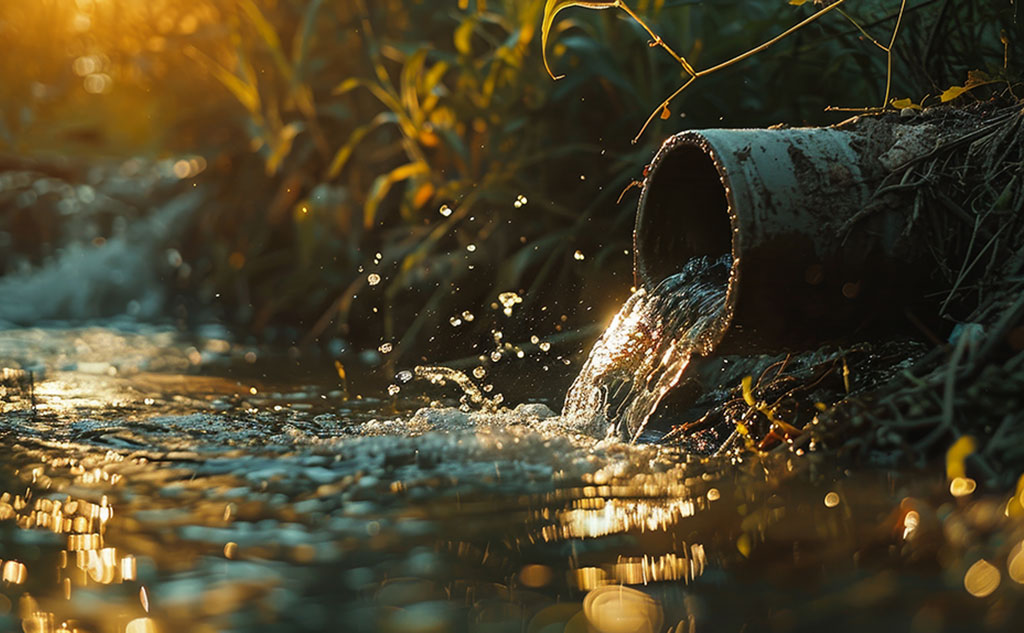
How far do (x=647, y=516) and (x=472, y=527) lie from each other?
26cm

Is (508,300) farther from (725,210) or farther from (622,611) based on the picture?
(622,611)

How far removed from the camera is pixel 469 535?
1579 millimetres

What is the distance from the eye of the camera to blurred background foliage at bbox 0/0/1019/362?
137 inches

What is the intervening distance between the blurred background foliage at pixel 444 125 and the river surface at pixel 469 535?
108 centimetres

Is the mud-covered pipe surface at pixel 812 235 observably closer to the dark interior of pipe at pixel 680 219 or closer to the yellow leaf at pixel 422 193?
the dark interior of pipe at pixel 680 219

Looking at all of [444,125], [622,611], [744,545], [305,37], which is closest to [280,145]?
[305,37]

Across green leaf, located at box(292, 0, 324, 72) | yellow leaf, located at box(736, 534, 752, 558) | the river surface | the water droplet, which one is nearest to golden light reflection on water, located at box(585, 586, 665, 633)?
the river surface

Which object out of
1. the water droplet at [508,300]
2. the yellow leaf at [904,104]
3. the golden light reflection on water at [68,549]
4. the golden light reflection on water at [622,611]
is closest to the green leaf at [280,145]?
the water droplet at [508,300]

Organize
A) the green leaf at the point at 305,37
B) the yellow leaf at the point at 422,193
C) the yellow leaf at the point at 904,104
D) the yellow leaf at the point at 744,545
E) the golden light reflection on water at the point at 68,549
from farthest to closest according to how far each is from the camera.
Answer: the green leaf at the point at 305,37
the yellow leaf at the point at 422,193
the yellow leaf at the point at 904,104
the yellow leaf at the point at 744,545
the golden light reflection on water at the point at 68,549

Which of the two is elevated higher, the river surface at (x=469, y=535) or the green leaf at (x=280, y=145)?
the green leaf at (x=280, y=145)

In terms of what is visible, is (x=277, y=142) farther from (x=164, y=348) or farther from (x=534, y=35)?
(x=534, y=35)

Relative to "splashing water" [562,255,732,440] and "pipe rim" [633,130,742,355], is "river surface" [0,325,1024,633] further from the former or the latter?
"pipe rim" [633,130,742,355]

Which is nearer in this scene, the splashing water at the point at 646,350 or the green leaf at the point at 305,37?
the splashing water at the point at 646,350

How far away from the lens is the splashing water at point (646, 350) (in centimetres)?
229
